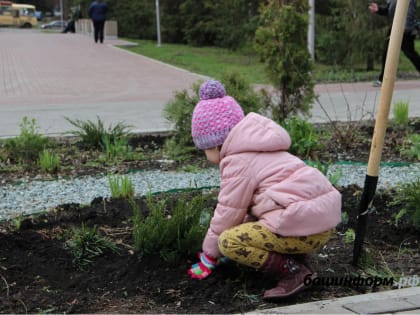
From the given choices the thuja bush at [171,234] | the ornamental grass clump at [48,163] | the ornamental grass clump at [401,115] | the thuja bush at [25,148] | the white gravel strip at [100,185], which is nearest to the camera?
the thuja bush at [171,234]

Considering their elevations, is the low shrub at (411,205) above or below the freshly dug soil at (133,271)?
above

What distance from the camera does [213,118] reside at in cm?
315

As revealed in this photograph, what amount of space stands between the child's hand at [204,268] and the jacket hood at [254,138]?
55cm

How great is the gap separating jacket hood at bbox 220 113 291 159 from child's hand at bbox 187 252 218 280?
546mm

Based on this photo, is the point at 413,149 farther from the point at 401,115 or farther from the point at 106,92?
the point at 106,92

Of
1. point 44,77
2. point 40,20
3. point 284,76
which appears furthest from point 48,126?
point 40,20

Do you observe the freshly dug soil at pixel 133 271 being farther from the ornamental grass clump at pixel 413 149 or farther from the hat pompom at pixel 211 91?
the ornamental grass clump at pixel 413 149

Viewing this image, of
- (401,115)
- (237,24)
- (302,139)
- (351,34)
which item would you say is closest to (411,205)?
(302,139)

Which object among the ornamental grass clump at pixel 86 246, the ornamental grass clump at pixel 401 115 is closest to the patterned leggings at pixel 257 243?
the ornamental grass clump at pixel 86 246

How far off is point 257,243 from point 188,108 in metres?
3.48

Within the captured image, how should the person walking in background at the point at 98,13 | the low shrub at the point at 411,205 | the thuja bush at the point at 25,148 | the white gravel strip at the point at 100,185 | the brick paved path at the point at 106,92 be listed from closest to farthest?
the low shrub at the point at 411,205
the white gravel strip at the point at 100,185
the thuja bush at the point at 25,148
the brick paved path at the point at 106,92
the person walking in background at the point at 98,13

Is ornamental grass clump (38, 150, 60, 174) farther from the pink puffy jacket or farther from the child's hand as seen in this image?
the pink puffy jacket

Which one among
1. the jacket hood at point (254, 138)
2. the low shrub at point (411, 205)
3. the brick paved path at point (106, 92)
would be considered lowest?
the brick paved path at point (106, 92)

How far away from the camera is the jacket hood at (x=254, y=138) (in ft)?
10.0
